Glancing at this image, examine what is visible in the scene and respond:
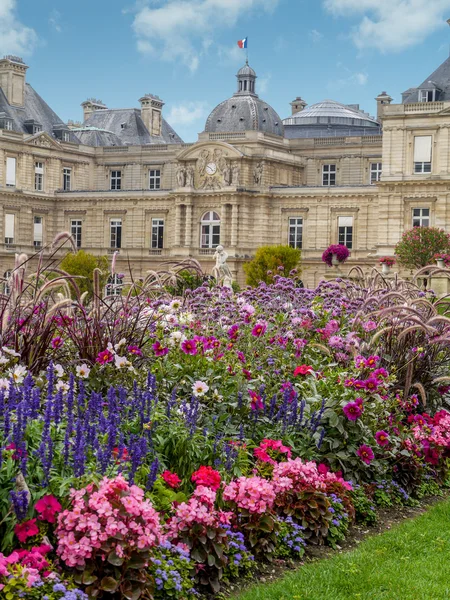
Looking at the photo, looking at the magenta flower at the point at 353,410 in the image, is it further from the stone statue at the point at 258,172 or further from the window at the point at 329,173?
the window at the point at 329,173

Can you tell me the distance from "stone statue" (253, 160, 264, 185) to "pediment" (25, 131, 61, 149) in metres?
13.9

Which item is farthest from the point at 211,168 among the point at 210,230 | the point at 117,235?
the point at 117,235

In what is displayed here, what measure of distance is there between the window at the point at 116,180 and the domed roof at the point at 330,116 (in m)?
12.8

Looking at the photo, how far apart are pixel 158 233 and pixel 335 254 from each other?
13490mm

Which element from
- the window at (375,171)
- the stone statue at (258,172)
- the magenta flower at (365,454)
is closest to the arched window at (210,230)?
the stone statue at (258,172)

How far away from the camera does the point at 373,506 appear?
383 inches

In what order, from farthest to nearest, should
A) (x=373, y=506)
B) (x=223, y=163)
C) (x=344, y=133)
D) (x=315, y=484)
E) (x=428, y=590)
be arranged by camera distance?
1. (x=344, y=133)
2. (x=223, y=163)
3. (x=373, y=506)
4. (x=315, y=484)
5. (x=428, y=590)

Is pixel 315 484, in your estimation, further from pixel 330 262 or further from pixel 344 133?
pixel 344 133

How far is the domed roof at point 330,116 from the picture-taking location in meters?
67.2

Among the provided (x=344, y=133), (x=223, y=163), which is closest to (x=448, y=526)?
(x=223, y=163)

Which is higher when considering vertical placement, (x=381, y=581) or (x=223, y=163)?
(x=223, y=163)

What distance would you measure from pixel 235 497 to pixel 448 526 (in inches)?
97.0

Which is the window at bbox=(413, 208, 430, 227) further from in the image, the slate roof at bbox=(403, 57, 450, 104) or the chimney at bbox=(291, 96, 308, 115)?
the chimney at bbox=(291, 96, 308, 115)

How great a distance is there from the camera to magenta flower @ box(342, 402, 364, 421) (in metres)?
9.83
